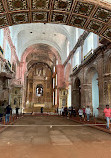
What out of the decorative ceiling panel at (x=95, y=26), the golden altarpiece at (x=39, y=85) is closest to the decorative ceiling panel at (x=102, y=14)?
the decorative ceiling panel at (x=95, y=26)

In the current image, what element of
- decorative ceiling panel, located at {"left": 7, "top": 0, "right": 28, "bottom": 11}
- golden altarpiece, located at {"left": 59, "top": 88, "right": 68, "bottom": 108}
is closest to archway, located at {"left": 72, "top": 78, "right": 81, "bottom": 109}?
golden altarpiece, located at {"left": 59, "top": 88, "right": 68, "bottom": 108}

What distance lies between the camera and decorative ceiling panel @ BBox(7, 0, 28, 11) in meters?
6.75

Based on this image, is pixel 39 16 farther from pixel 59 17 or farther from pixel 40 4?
pixel 59 17

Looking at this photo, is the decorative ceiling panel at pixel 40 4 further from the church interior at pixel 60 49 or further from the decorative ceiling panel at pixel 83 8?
the decorative ceiling panel at pixel 83 8

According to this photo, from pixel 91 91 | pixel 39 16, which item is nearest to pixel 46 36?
pixel 91 91

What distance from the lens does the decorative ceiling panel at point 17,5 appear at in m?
6.75

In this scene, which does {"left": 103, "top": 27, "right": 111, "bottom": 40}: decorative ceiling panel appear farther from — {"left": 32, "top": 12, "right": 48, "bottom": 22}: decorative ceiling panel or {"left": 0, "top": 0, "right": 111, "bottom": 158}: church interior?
{"left": 32, "top": 12, "right": 48, "bottom": 22}: decorative ceiling panel

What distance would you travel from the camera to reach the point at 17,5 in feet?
23.0

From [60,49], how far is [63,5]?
23.2 meters

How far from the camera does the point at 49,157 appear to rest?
3.85 m

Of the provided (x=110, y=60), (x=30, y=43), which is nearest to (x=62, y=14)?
(x=110, y=60)

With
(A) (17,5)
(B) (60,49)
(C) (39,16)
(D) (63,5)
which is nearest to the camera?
(A) (17,5)

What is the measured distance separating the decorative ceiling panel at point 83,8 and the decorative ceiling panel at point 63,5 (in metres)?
0.37

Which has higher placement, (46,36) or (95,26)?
(46,36)
